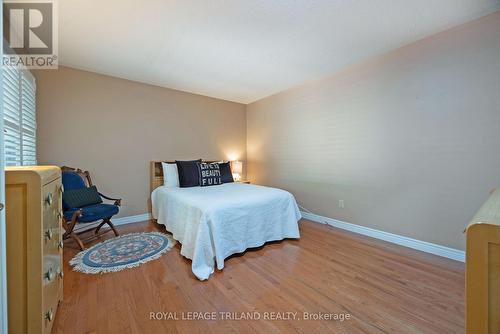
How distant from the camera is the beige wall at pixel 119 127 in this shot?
2826mm

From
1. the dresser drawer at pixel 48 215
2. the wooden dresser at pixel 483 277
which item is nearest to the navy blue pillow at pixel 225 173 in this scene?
the dresser drawer at pixel 48 215

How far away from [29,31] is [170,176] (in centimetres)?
220

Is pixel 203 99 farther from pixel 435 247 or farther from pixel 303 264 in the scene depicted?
pixel 435 247

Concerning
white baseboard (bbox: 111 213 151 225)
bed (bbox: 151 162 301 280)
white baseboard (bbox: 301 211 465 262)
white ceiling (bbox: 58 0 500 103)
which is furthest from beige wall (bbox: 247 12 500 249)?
white baseboard (bbox: 111 213 151 225)

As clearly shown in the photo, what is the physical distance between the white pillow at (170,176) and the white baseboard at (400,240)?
2.39m

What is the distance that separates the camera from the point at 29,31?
2072mm

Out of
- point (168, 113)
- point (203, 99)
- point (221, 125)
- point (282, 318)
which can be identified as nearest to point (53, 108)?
point (168, 113)

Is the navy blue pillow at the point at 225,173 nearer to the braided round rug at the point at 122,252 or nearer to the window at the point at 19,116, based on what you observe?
the braided round rug at the point at 122,252

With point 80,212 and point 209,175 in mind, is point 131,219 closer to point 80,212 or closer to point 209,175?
point 80,212

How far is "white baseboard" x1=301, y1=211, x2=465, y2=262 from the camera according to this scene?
2.19 metres

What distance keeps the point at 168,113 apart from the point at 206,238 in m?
2.62

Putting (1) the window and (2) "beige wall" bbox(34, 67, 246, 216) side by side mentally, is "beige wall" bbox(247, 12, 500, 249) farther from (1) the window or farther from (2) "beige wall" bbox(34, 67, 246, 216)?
(1) the window

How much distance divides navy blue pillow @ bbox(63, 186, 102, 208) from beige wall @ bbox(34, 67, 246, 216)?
1.64ft

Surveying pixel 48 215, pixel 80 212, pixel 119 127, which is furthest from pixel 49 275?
pixel 119 127
